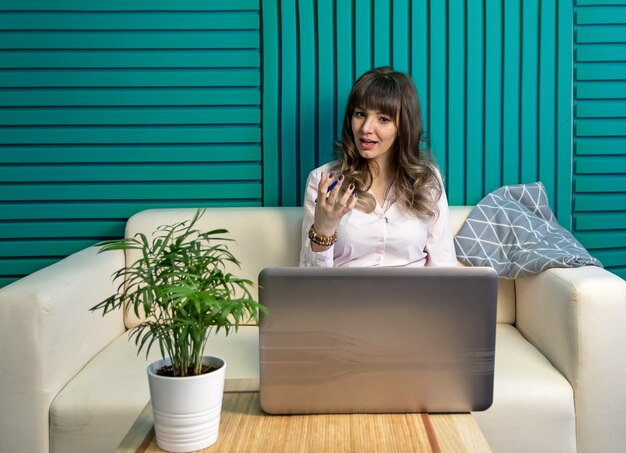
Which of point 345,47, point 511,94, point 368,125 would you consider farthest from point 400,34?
point 368,125

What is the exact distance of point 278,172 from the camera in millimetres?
2779

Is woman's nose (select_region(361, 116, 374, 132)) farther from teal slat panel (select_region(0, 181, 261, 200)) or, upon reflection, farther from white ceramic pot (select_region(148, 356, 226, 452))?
white ceramic pot (select_region(148, 356, 226, 452))

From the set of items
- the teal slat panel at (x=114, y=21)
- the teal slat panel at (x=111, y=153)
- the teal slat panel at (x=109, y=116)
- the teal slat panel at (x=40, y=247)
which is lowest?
the teal slat panel at (x=40, y=247)

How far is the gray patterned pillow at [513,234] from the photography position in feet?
7.77

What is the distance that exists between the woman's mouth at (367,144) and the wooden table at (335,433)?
3.84 feet

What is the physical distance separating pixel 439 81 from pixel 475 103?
0.16 m

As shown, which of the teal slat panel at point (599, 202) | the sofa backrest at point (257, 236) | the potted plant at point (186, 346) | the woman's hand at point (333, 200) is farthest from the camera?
the teal slat panel at point (599, 202)

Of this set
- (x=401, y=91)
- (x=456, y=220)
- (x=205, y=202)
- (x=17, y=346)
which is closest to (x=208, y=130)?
(x=205, y=202)

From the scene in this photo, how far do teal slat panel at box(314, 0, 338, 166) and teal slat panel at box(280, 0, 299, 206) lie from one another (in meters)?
0.09

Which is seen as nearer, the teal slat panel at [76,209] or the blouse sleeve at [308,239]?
the blouse sleeve at [308,239]

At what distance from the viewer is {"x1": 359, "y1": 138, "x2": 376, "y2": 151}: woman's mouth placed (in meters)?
2.34

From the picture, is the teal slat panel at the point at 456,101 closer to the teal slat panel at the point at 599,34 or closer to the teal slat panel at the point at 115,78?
the teal slat panel at the point at 599,34

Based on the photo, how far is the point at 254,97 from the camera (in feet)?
9.02

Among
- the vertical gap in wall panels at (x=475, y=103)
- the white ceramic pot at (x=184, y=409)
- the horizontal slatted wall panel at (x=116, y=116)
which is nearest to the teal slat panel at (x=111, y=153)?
the horizontal slatted wall panel at (x=116, y=116)
